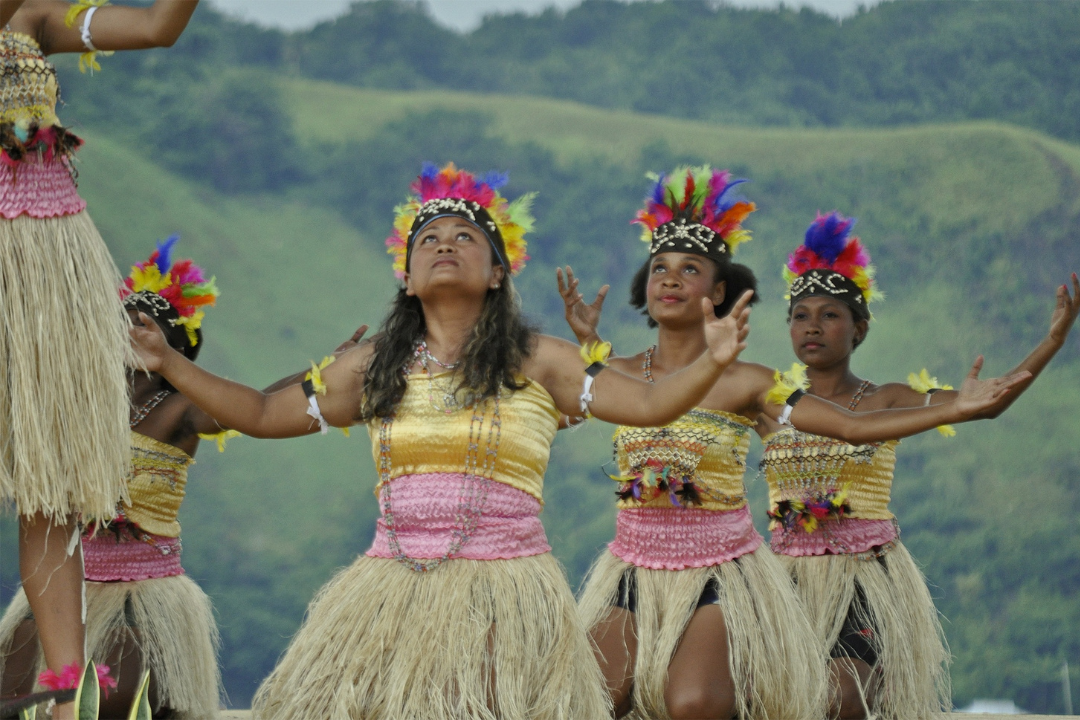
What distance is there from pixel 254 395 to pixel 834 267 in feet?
6.18

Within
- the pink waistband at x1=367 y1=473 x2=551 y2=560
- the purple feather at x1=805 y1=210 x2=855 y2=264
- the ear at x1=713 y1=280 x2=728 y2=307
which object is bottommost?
the pink waistband at x1=367 y1=473 x2=551 y2=560

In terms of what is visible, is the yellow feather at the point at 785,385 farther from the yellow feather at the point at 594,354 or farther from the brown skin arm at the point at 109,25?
the brown skin arm at the point at 109,25

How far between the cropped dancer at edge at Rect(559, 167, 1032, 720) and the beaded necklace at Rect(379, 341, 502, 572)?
670mm

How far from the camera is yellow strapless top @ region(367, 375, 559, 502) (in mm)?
2584

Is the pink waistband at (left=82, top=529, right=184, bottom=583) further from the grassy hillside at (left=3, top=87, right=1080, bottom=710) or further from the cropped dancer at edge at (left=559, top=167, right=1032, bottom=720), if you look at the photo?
the grassy hillside at (left=3, top=87, right=1080, bottom=710)

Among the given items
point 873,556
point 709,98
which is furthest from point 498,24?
point 873,556

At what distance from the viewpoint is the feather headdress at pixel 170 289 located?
3.56 meters

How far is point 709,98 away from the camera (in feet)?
23.4

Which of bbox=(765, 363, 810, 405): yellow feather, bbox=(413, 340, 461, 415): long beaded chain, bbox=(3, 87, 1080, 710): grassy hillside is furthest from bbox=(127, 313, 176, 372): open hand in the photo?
bbox=(3, 87, 1080, 710): grassy hillside

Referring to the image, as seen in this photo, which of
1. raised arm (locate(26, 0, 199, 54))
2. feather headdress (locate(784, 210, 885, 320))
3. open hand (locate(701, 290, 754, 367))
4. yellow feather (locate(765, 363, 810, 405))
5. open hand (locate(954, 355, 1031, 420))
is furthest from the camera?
feather headdress (locate(784, 210, 885, 320))

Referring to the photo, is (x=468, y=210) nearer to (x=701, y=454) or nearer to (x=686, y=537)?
(x=701, y=454)

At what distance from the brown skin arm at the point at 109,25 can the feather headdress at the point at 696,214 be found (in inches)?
56.4

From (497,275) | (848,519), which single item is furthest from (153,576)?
(848,519)

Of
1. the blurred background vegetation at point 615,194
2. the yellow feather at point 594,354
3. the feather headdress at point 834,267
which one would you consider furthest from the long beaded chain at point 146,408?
the blurred background vegetation at point 615,194
